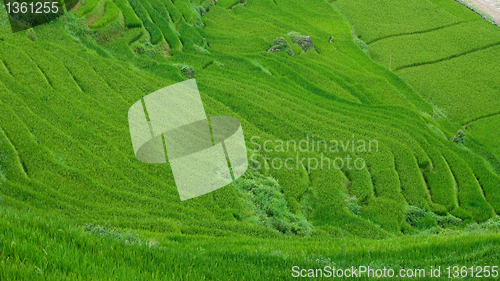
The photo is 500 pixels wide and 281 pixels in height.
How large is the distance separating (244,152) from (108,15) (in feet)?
51.1

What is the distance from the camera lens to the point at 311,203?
1764cm

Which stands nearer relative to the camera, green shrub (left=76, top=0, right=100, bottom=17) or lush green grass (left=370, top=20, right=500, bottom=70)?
green shrub (left=76, top=0, right=100, bottom=17)

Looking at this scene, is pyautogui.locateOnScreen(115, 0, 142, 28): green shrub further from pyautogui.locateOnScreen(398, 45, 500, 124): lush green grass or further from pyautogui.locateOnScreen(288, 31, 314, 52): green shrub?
pyautogui.locateOnScreen(398, 45, 500, 124): lush green grass

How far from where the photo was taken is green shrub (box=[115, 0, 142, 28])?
2861 cm

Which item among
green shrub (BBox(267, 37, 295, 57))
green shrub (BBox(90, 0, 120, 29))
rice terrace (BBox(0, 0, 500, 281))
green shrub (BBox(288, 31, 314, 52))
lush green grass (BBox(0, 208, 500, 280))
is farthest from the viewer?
green shrub (BBox(288, 31, 314, 52))

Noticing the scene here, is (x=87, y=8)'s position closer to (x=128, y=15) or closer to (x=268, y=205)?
(x=128, y=15)

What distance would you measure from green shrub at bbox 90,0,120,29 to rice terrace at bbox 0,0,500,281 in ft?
0.94

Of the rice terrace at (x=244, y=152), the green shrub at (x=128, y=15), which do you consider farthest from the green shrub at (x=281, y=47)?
the green shrub at (x=128, y=15)

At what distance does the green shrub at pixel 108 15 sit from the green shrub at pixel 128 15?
2.11ft

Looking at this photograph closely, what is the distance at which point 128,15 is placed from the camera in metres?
29.2

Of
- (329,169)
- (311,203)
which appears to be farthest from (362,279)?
(329,169)

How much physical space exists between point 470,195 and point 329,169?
829 cm

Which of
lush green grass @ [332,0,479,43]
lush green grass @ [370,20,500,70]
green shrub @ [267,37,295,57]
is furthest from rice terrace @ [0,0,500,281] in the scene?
lush green grass @ [332,0,479,43]

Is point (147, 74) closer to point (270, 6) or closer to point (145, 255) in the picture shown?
point (145, 255)
